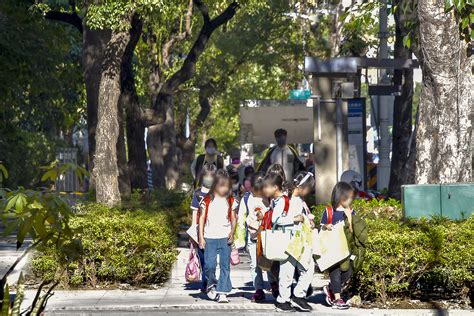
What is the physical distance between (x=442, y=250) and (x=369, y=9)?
20.5 feet

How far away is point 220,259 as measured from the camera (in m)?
13.8

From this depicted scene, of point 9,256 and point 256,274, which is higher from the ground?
point 256,274

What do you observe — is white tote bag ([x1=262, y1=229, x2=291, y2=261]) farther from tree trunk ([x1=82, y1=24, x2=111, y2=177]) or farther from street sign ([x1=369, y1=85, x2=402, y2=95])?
street sign ([x1=369, y1=85, x2=402, y2=95])

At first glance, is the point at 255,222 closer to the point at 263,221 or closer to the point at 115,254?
the point at 263,221

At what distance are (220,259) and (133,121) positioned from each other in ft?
38.9

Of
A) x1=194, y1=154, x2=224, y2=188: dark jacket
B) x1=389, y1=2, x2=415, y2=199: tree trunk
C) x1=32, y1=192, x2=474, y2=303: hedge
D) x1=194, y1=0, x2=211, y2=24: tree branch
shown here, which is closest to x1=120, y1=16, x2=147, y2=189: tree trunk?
x1=194, y1=0, x2=211, y2=24: tree branch

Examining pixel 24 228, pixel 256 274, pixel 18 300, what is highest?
pixel 24 228

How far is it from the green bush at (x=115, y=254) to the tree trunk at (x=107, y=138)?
4477mm

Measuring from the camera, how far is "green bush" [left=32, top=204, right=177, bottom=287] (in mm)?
14781

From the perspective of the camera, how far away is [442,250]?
1305 cm

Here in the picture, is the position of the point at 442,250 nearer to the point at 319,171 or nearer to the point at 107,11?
the point at 319,171

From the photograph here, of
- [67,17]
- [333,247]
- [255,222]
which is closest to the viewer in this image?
[333,247]

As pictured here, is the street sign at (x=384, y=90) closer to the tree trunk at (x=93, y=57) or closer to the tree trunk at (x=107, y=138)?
the tree trunk at (x=93, y=57)

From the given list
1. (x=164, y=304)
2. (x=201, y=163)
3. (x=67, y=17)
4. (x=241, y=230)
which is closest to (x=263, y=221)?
(x=241, y=230)
